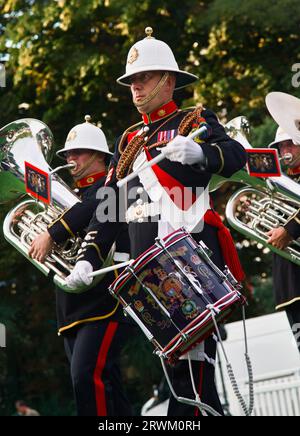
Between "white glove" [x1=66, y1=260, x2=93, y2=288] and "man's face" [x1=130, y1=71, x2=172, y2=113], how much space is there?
91 centimetres

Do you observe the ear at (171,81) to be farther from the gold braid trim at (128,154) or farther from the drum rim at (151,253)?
the drum rim at (151,253)

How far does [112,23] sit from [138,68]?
7.60 meters

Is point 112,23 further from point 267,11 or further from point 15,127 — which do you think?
point 15,127

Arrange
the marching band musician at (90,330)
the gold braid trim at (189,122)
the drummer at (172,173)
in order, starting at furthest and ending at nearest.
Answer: the marching band musician at (90,330), the gold braid trim at (189,122), the drummer at (172,173)

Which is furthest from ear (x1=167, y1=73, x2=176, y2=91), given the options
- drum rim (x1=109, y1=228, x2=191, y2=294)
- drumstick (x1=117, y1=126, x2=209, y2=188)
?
drum rim (x1=109, y1=228, x2=191, y2=294)

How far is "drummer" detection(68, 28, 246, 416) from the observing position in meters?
5.27

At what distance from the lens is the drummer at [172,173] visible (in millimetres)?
5266

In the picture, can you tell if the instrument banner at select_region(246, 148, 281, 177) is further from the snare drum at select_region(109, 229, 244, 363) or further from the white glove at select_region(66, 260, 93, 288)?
the snare drum at select_region(109, 229, 244, 363)

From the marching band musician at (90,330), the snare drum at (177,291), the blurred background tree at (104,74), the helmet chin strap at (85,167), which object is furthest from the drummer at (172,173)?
the blurred background tree at (104,74)

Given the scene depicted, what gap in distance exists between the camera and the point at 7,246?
1158cm

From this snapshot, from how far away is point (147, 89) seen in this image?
561cm

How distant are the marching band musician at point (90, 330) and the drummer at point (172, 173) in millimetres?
651

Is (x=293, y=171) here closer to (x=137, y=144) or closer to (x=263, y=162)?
(x=263, y=162)

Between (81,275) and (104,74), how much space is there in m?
7.27
